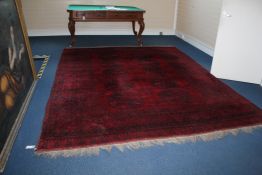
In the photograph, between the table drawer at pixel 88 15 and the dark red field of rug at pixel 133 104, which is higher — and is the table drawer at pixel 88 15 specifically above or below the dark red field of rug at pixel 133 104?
above

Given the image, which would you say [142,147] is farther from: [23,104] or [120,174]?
[23,104]

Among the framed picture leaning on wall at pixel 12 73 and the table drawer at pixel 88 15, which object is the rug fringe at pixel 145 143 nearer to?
the framed picture leaning on wall at pixel 12 73

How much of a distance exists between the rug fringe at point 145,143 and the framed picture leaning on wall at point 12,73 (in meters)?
0.34

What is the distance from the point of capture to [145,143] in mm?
1860

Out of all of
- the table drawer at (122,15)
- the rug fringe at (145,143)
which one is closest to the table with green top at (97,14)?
the table drawer at (122,15)

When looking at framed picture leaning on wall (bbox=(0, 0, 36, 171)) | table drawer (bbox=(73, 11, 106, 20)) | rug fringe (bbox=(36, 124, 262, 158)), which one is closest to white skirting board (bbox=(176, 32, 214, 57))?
table drawer (bbox=(73, 11, 106, 20))

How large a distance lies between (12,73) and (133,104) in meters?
1.27

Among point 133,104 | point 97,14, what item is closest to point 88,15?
point 97,14

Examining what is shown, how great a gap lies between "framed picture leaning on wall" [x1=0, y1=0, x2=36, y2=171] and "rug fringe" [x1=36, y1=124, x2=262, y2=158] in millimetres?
337

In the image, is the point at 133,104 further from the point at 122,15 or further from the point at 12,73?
the point at 122,15

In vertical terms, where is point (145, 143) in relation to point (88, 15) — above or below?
below

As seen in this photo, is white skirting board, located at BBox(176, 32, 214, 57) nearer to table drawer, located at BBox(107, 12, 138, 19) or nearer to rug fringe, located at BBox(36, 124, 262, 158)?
table drawer, located at BBox(107, 12, 138, 19)

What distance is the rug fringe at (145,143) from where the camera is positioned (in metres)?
1.73

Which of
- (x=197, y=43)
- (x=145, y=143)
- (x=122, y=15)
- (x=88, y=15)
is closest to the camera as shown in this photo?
(x=145, y=143)
